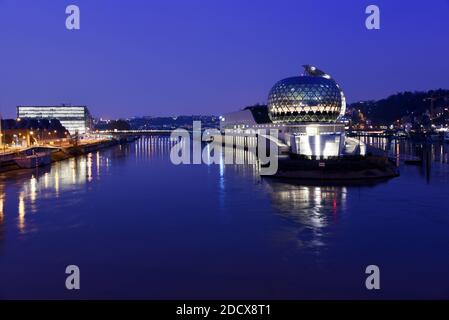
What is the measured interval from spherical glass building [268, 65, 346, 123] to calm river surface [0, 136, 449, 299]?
17603mm

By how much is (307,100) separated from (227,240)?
2793 centimetres

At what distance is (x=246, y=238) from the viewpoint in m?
11.9

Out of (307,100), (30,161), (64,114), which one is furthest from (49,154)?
(64,114)

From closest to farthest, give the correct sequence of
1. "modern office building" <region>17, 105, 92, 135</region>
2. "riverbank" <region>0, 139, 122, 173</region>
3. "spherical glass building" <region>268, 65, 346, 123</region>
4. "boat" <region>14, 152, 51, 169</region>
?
"riverbank" <region>0, 139, 122, 173</region>
"boat" <region>14, 152, 51, 169</region>
"spherical glass building" <region>268, 65, 346, 123</region>
"modern office building" <region>17, 105, 92, 135</region>

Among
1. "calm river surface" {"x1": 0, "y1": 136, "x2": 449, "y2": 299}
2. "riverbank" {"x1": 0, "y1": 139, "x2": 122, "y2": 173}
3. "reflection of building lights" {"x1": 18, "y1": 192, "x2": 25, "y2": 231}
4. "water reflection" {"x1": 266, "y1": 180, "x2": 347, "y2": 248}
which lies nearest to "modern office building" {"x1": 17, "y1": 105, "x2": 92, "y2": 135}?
"riverbank" {"x1": 0, "y1": 139, "x2": 122, "y2": 173}

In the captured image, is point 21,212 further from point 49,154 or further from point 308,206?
point 49,154

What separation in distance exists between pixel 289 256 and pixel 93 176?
61.2ft

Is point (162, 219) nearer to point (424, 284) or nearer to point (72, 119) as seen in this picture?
point (424, 284)

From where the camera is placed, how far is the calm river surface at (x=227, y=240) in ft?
28.2

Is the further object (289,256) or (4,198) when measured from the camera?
(4,198)

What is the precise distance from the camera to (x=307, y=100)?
3825 cm

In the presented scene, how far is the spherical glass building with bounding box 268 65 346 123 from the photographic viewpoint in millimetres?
38312

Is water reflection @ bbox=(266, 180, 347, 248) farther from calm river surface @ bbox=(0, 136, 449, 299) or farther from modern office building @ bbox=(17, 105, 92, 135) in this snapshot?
modern office building @ bbox=(17, 105, 92, 135)
